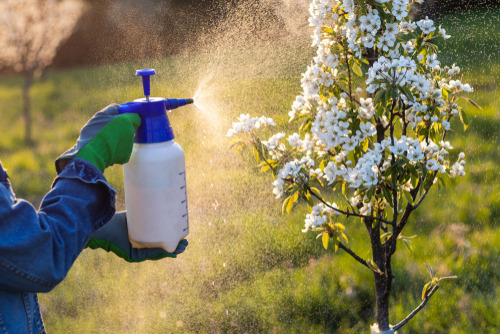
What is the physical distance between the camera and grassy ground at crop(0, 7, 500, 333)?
2840 mm

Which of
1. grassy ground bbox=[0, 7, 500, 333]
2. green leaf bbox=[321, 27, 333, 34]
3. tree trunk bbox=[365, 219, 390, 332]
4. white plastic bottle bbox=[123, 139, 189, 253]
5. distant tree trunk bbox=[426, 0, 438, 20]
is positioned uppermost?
green leaf bbox=[321, 27, 333, 34]

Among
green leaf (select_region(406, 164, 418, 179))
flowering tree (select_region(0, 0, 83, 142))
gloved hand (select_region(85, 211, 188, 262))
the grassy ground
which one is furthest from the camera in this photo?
flowering tree (select_region(0, 0, 83, 142))

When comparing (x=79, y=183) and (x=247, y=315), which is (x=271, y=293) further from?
(x=79, y=183)

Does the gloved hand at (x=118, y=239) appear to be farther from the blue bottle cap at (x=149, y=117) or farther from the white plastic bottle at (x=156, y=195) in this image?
the blue bottle cap at (x=149, y=117)

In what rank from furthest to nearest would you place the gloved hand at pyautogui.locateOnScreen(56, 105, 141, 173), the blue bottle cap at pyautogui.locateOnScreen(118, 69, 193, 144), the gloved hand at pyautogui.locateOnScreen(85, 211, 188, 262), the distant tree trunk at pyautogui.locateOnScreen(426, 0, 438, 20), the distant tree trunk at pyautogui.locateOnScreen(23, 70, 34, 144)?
the distant tree trunk at pyautogui.locateOnScreen(426, 0, 438, 20)
the distant tree trunk at pyautogui.locateOnScreen(23, 70, 34, 144)
the gloved hand at pyautogui.locateOnScreen(85, 211, 188, 262)
the blue bottle cap at pyautogui.locateOnScreen(118, 69, 193, 144)
the gloved hand at pyautogui.locateOnScreen(56, 105, 141, 173)

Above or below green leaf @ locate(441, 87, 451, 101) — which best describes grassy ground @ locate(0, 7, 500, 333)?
below

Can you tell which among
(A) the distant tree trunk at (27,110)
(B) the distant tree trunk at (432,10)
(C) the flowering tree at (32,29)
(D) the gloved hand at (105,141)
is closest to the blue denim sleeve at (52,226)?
(D) the gloved hand at (105,141)

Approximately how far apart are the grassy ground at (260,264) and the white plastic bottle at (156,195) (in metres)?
0.91

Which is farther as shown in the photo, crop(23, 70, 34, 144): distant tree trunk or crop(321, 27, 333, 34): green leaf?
crop(23, 70, 34, 144): distant tree trunk

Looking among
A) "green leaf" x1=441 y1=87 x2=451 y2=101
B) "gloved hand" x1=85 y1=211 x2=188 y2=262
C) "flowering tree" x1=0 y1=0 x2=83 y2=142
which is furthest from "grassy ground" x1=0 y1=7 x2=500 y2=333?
"flowering tree" x1=0 y1=0 x2=83 y2=142

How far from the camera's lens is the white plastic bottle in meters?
1.44

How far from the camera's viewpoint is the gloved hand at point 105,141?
1213 mm

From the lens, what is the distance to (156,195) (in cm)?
147

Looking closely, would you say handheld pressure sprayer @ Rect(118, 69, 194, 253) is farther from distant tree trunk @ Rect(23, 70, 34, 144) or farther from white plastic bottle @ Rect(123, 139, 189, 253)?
distant tree trunk @ Rect(23, 70, 34, 144)
